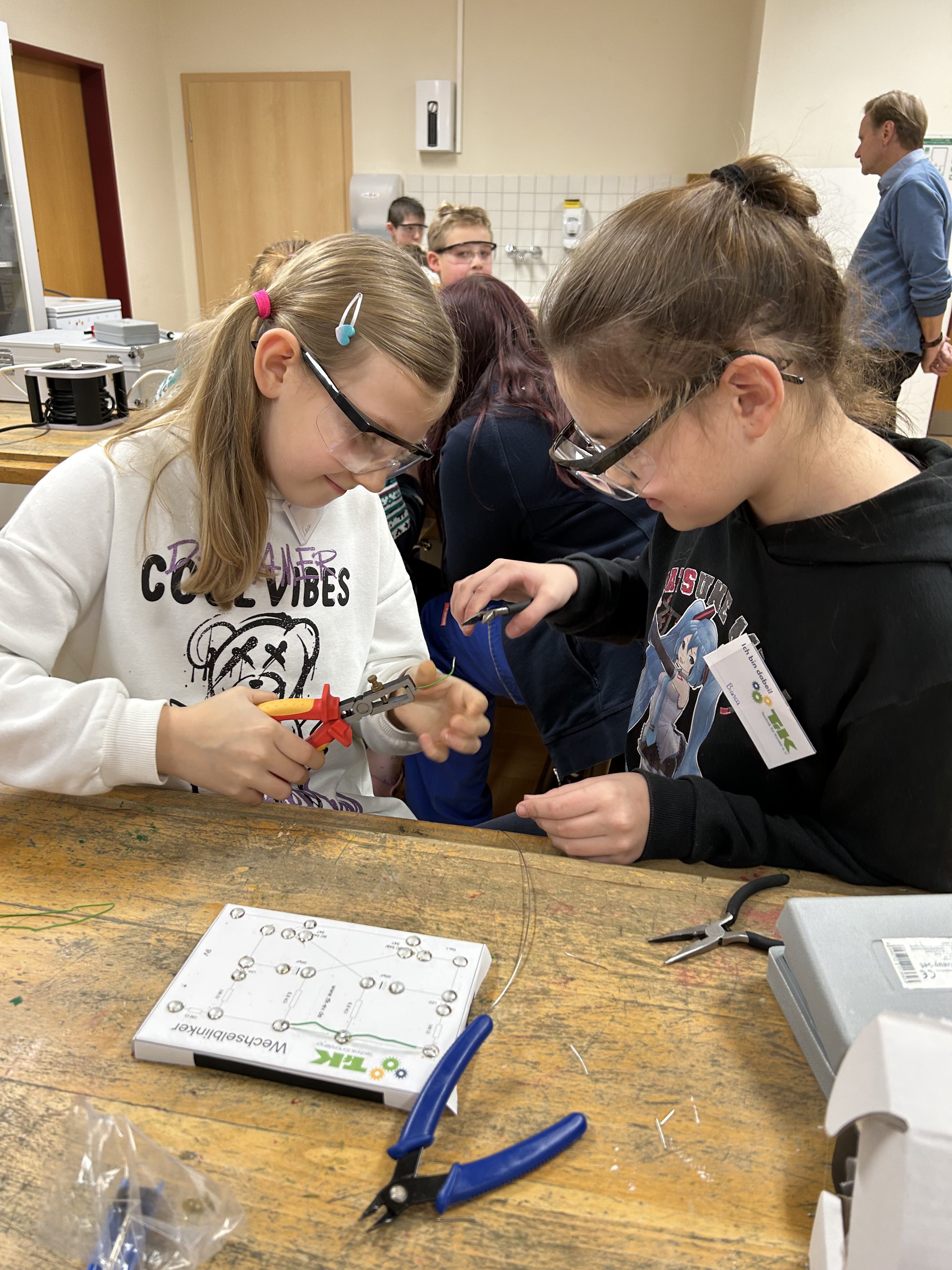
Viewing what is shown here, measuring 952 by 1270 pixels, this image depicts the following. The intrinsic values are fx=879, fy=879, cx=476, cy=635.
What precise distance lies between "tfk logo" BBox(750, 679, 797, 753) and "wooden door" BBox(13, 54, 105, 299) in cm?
542

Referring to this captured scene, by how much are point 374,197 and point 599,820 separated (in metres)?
5.62

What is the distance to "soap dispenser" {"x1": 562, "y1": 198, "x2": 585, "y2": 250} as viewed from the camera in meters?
5.43

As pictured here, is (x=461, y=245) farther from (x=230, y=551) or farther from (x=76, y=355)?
(x=230, y=551)

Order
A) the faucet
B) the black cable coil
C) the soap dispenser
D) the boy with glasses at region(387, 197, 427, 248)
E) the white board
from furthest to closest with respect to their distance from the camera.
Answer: the faucet, the soap dispenser, the boy with glasses at region(387, 197, 427, 248), the black cable coil, the white board

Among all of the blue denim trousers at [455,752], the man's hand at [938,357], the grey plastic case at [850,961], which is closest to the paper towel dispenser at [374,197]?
the man's hand at [938,357]

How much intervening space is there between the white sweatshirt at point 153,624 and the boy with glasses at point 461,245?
7.97 ft

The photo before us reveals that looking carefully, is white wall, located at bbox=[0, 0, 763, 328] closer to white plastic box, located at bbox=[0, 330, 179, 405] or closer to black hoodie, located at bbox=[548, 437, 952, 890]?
white plastic box, located at bbox=[0, 330, 179, 405]

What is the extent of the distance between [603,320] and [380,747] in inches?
30.3

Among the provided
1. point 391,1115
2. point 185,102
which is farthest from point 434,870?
point 185,102

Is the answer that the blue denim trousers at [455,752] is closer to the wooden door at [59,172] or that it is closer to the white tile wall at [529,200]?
the white tile wall at [529,200]

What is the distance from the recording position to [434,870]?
847 millimetres

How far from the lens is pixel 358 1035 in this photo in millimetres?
639

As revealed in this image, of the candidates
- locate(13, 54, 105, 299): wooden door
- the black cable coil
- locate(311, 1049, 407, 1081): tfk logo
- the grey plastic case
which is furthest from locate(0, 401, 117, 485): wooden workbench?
locate(13, 54, 105, 299): wooden door

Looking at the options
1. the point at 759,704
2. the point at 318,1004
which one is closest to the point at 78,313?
the point at 759,704
